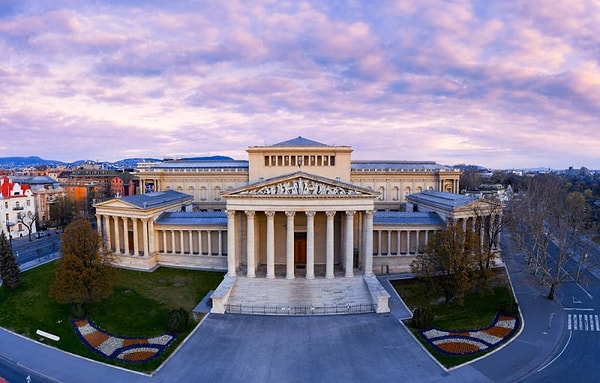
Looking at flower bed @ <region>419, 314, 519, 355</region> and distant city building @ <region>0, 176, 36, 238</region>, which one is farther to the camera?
distant city building @ <region>0, 176, 36, 238</region>

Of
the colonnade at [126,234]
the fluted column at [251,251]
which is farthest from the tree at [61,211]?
the fluted column at [251,251]

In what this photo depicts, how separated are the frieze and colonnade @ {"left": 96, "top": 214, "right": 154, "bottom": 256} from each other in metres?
19.2

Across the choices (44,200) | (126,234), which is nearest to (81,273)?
(126,234)

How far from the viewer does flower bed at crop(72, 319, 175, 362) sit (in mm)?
30234

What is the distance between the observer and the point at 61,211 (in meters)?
87.7

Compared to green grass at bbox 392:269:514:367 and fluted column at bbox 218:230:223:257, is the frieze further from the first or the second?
green grass at bbox 392:269:514:367

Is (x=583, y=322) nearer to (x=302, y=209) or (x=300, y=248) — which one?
(x=302, y=209)

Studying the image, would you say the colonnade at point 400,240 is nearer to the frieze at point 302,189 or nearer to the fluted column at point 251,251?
the frieze at point 302,189

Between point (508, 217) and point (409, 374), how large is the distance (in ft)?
127

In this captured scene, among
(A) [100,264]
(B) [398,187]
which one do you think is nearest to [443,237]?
(A) [100,264]

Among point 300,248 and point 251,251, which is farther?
point 300,248

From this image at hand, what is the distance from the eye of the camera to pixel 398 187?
81.1 m

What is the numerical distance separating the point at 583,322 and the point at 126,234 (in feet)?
184

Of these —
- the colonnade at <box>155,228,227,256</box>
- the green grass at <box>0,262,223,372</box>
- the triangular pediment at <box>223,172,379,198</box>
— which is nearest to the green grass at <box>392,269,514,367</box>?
the triangular pediment at <box>223,172,379,198</box>
